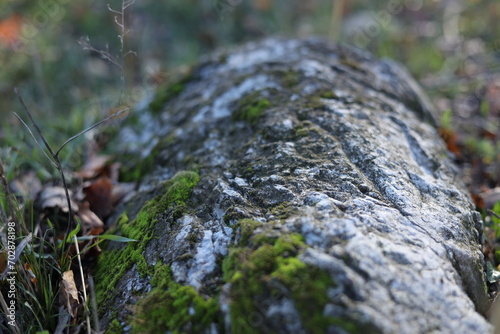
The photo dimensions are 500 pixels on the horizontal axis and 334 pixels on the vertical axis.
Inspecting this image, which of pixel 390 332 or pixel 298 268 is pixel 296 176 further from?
pixel 390 332

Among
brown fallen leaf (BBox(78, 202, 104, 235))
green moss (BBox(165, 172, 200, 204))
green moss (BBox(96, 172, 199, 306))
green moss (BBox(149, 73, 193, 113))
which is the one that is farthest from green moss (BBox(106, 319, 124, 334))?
green moss (BBox(149, 73, 193, 113))

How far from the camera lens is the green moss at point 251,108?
2.26m

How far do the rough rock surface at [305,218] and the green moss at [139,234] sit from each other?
0.05 feet

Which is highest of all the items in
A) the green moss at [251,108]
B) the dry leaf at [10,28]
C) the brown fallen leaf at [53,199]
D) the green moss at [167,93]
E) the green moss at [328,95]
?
the green moss at [328,95]

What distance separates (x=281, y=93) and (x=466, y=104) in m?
2.55

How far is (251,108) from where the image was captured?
2.32 meters

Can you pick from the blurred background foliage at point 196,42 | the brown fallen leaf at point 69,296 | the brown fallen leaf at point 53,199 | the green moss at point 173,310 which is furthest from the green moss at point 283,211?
the blurred background foliage at point 196,42

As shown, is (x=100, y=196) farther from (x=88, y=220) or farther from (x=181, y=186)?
(x=181, y=186)

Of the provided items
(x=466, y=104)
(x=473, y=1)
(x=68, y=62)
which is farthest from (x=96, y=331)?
(x=473, y=1)

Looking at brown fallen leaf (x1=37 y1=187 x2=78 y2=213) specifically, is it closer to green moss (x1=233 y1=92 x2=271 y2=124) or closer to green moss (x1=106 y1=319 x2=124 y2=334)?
green moss (x1=106 y1=319 x2=124 y2=334)

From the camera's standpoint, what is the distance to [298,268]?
1239mm

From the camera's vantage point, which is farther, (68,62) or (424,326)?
(68,62)

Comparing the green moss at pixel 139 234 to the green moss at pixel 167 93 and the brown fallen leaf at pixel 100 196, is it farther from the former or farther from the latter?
the green moss at pixel 167 93

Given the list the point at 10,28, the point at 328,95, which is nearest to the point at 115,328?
the point at 328,95
